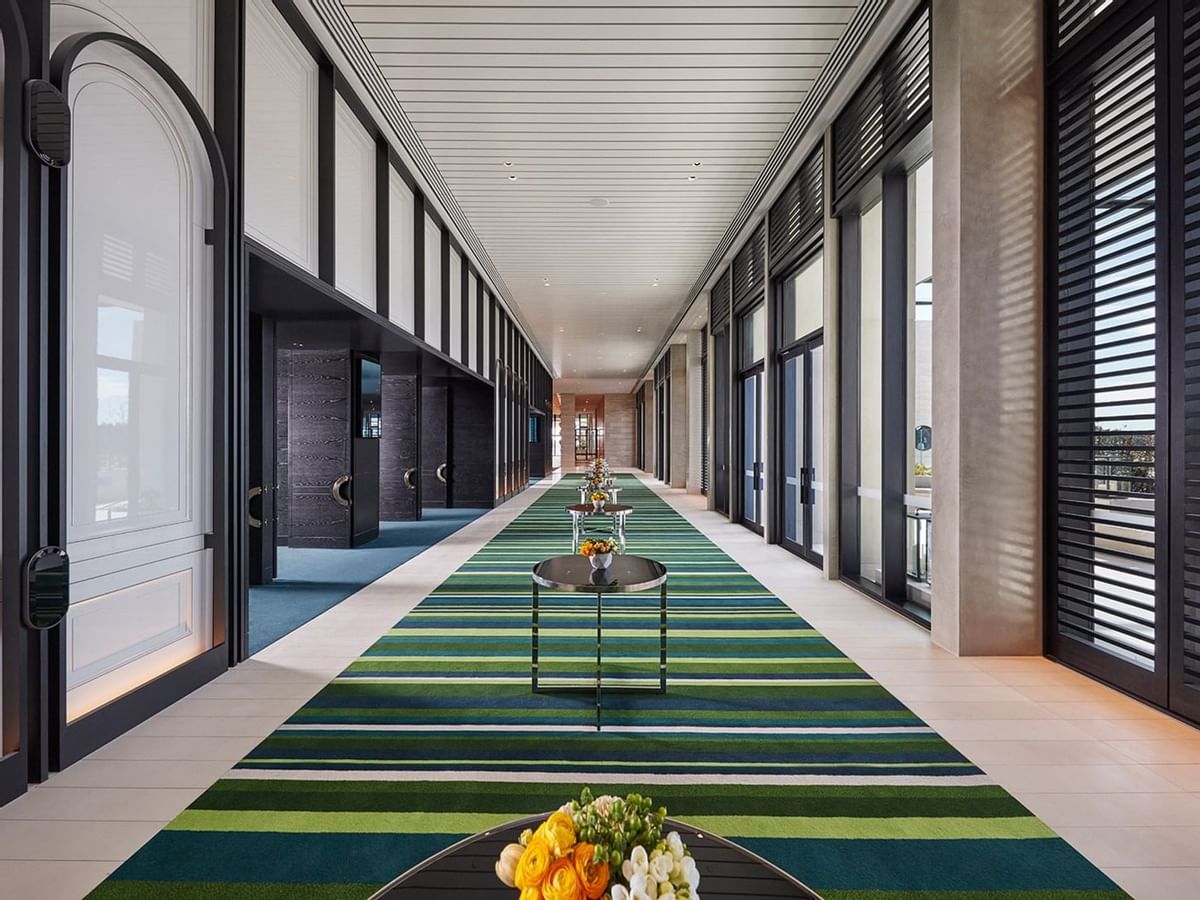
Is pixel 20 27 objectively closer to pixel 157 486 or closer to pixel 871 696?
pixel 157 486

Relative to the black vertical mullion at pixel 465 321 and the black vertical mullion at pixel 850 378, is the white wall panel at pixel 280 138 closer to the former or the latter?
the black vertical mullion at pixel 850 378

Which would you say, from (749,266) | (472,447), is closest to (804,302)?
(749,266)

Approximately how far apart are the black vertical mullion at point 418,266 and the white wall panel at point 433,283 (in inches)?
10.9

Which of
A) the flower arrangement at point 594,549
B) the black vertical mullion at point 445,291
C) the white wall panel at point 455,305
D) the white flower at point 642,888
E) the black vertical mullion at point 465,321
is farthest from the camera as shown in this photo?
the black vertical mullion at point 465,321

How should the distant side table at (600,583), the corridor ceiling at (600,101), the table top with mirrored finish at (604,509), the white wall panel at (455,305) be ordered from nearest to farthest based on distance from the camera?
the distant side table at (600,583) → the corridor ceiling at (600,101) → the table top with mirrored finish at (604,509) → the white wall panel at (455,305)

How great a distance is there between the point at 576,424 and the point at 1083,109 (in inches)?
1382

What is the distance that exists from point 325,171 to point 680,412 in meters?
14.4

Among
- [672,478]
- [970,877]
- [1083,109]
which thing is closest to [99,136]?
[970,877]

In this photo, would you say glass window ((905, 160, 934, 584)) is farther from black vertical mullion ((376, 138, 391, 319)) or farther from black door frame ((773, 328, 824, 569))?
black vertical mullion ((376, 138, 391, 319))

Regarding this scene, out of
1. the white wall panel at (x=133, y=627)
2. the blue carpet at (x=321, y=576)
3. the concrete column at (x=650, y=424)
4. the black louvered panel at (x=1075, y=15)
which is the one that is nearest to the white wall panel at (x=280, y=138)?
the white wall panel at (x=133, y=627)

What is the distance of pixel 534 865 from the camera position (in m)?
0.89

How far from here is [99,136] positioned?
109 inches

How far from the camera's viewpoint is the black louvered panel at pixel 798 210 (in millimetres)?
6191

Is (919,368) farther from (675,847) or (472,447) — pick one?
(472,447)
